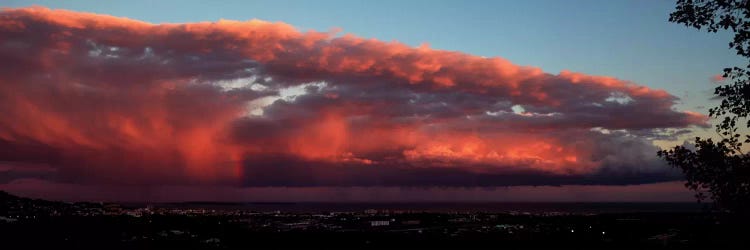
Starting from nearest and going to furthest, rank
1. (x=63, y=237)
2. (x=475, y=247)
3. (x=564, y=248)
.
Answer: (x=564, y=248) → (x=475, y=247) → (x=63, y=237)

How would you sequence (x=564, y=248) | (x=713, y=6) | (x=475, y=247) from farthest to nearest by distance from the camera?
1. (x=475, y=247)
2. (x=564, y=248)
3. (x=713, y=6)

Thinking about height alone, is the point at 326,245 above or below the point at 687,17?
below

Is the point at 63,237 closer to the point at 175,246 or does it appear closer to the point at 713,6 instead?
the point at 175,246

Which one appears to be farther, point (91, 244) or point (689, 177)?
point (91, 244)

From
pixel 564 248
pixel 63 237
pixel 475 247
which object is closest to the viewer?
pixel 564 248

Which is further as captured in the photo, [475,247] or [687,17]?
[475,247]

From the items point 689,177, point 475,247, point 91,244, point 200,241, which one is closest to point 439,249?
point 475,247

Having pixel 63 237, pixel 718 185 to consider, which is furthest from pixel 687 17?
pixel 63 237

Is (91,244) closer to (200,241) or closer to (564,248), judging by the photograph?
(200,241)

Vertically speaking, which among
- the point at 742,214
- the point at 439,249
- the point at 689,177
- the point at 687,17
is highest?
the point at 687,17
